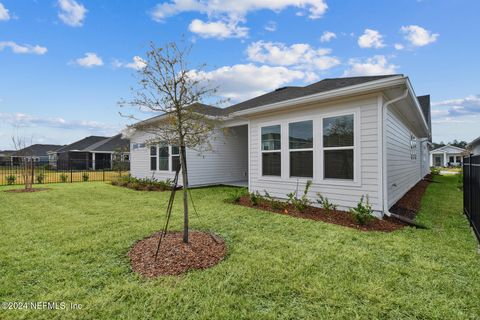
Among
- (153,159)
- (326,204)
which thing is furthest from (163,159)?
(326,204)

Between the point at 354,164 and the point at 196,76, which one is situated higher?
the point at 196,76

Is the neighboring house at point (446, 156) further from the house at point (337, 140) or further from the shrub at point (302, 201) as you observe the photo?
the shrub at point (302, 201)

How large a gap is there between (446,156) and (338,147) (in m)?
49.0

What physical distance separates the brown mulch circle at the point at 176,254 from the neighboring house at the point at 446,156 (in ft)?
157

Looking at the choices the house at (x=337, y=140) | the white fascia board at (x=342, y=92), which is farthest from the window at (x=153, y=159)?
the white fascia board at (x=342, y=92)

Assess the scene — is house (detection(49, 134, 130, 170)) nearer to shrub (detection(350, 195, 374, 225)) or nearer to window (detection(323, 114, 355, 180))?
window (detection(323, 114, 355, 180))

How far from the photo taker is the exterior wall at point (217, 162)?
1086 centimetres

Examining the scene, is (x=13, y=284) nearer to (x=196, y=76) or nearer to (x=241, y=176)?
(x=196, y=76)

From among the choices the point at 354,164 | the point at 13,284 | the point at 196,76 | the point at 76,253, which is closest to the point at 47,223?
the point at 76,253

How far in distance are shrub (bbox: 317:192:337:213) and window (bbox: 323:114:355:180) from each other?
54 centimetres

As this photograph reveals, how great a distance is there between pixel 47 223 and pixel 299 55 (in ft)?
37.8

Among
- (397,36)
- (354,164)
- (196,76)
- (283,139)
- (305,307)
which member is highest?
(397,36)

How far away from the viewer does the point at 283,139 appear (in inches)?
271

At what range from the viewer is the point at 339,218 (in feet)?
17.3
